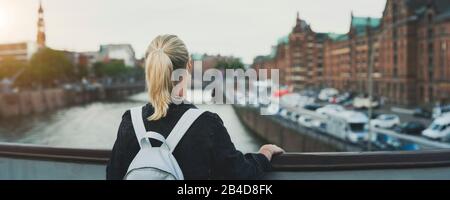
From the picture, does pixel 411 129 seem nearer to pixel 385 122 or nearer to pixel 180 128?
pixel 385 122

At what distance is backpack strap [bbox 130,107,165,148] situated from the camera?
17.8 inches

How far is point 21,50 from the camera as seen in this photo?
22.1 feet

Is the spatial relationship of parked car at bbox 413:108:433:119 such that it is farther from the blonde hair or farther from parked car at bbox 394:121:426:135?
the blonde hair

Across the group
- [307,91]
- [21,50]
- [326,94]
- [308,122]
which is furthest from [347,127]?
[21,50]

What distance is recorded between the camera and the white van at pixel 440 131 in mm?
6167

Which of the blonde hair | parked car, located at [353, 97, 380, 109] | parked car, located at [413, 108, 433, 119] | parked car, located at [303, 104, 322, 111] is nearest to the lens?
the blonde hair

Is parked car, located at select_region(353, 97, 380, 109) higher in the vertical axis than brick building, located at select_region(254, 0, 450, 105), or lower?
lower

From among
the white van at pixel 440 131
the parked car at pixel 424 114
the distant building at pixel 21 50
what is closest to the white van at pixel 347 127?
the white van at pixel 440 131

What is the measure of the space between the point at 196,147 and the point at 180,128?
0.07 feet

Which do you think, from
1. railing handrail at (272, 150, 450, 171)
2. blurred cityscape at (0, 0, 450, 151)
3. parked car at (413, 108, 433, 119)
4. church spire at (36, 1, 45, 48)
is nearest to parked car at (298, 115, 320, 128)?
blurred cityscape at (0, 0, 450, 151)

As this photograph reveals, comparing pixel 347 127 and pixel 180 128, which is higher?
pixel 180 128

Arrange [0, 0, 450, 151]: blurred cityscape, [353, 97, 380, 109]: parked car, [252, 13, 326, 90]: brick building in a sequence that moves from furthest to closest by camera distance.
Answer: [353, 97, 380, 109]: parked car → [0, 0, 450, 151]: blurred cityscape → [252, 13, 326, 90]: brick building

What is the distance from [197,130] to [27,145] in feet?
1.20
